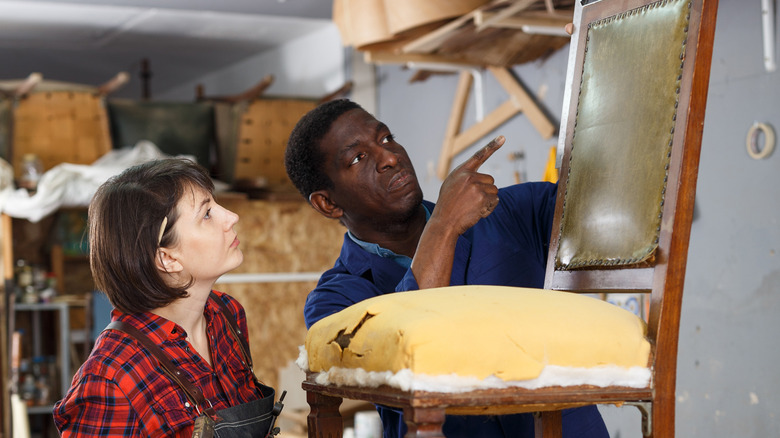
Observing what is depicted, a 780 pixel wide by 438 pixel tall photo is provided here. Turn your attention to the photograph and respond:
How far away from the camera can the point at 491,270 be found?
5.33 feet

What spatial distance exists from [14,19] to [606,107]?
604 cm

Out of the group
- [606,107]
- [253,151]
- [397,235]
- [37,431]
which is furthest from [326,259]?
[606,107]

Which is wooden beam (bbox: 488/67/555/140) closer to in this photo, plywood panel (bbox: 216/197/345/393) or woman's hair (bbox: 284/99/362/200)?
plywood panel (bbox: 216/197/345/393)

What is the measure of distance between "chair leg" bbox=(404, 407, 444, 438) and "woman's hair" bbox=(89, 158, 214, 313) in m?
0.61

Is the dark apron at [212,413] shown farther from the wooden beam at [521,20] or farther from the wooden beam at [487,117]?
the wooden beam at [487,117]

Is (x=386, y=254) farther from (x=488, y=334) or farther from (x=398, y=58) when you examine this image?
(x=398, y=58)

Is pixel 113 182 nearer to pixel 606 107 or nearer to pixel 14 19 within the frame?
pixel 606 107

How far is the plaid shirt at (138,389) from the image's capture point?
1354 millimetres

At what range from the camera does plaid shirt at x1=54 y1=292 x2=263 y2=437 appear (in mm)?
1354

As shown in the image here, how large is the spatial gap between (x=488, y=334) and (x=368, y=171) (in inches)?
27.1

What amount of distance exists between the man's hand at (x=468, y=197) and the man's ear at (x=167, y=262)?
1.50 ft

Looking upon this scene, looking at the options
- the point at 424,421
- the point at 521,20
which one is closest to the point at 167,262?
the point at 424,421

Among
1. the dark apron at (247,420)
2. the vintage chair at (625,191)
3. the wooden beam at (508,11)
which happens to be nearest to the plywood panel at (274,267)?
the wooden beam at (508,11)

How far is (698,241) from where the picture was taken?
319 cm
